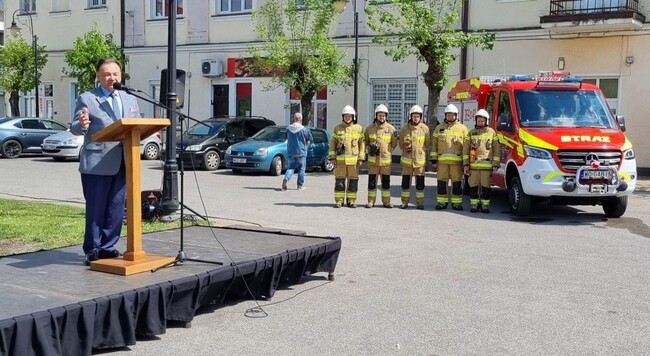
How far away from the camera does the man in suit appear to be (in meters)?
6.56

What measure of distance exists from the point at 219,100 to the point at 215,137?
27.0 feet

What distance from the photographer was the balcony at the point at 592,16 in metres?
21.1

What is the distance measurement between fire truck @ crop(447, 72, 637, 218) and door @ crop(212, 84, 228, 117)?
1766 cm

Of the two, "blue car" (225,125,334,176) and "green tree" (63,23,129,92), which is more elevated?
"green tree" (63,23,129,92)

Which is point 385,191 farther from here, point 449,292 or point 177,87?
point 449,292

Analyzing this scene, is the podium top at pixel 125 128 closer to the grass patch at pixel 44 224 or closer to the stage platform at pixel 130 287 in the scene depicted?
the stage platform at pixel 130 287

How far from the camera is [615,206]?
13.1 meters

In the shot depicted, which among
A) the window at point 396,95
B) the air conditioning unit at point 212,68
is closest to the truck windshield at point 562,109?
the window at point 396,95

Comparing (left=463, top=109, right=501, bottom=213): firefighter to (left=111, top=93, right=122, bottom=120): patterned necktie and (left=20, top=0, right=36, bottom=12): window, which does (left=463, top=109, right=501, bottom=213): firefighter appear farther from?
(left=20, top=0, right=36, bottom=12): window

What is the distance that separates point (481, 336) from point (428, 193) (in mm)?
11386

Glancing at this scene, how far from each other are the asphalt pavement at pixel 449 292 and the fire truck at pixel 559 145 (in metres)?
0.53

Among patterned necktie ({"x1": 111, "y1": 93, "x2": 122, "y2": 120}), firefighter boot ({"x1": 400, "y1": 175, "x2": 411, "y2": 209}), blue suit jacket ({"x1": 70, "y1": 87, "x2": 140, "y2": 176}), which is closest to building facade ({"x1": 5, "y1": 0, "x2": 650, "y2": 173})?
firefighter boot ({"x1": 400, "y1": 175, "x2": 411, "y2": 209})

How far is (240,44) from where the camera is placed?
29.8 m

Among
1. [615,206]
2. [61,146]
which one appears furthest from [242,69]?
[615,206]
